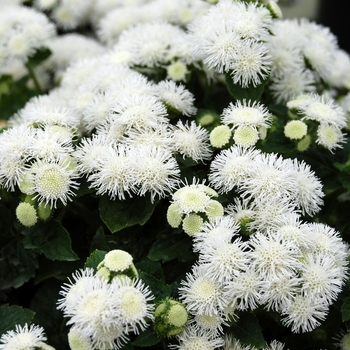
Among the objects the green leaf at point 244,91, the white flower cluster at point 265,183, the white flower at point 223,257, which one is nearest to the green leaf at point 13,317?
the white flower at point 223,257

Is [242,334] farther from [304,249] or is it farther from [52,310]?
[52,310]

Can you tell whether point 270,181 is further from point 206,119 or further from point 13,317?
point 13,317

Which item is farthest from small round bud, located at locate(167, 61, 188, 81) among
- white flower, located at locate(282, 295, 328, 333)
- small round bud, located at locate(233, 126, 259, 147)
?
white flower, located at locate(282, 295, 328, 333)

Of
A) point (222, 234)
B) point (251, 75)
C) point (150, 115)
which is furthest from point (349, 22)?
point (222, 234)

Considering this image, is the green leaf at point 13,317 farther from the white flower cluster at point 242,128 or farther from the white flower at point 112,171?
the white flower cluster at point 242,128

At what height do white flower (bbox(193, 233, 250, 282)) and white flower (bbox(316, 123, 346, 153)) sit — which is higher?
white flower (bbox(316, 123, 346, 153))

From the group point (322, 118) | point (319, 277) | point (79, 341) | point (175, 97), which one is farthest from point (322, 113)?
point (79, 341)

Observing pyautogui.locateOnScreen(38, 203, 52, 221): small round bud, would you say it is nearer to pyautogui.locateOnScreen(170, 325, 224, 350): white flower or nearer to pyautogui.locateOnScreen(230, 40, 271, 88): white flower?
pyautogui.locateOnScreen(170, 325, 224, 350): white flower
